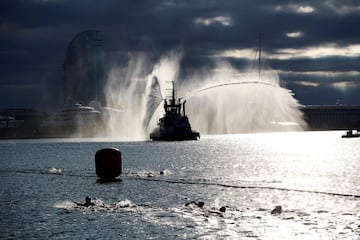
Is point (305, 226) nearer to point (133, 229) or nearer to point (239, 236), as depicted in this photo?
point (239, 236)

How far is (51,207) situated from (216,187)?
26.0 meters

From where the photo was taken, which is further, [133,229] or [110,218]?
[110,218]

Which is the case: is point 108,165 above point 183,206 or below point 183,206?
above

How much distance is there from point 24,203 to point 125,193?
40.7 ft

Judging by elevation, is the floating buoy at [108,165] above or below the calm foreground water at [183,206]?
above

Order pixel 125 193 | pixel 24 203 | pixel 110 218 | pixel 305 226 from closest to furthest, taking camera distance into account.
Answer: pixel 305 226
pixel 110 218
pixel 24 203
pixel 125 193

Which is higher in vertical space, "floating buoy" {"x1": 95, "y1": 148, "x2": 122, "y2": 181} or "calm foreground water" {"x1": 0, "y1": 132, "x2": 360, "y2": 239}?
"floating buoy" {"x1": 95, "y1": 148, "x2": 122, "y2": 181}

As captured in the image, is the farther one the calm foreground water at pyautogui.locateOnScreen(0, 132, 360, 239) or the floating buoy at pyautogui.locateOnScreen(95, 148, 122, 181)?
the floating buoy at pyautogui.locateOnScreen(95, 148, 122, 181)

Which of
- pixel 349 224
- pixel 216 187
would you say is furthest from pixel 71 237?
pixel 216 187

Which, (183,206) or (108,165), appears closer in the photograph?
(183,206)

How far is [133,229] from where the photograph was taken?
178 feet

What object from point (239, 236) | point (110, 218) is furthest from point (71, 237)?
point (239, 236)

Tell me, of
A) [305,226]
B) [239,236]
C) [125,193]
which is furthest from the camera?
[125,193]

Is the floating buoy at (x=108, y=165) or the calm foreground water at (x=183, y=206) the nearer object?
the calm foreground water at (x=183, y=206)
